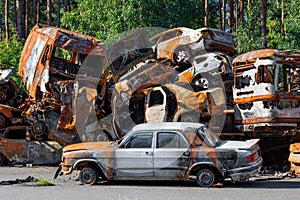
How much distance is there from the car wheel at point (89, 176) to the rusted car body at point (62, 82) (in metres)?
3.61

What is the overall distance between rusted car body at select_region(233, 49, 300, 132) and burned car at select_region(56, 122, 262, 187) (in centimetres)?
158

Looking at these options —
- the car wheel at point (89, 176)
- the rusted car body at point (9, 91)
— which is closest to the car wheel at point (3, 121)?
the rusted car body at point (9, 91)

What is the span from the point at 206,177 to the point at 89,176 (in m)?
2.71

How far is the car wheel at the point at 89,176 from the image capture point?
11531mm

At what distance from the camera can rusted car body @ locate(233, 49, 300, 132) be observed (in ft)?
41.5

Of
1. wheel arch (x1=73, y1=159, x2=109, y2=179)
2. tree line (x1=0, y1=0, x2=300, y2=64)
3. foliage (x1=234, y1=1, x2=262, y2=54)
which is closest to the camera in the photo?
wheel arch (x1=73, y1=159, x2=109, y2=179)

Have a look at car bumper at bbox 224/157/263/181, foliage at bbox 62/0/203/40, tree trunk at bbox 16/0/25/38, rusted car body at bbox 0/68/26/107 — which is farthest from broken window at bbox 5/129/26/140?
tree trunk at bbox 16/0/25/38

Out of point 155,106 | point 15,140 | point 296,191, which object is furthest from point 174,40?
point 296,191

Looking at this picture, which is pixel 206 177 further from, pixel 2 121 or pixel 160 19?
pixel 160 19

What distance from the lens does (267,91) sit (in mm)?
12688

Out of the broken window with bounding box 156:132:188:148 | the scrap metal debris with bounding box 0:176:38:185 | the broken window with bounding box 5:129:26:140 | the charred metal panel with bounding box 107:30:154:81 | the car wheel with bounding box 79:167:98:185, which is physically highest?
the charred metal panel with bounding box 107:30:154:81

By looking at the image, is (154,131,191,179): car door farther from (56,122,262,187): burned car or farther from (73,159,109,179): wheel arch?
(73,159,109,179): wheel arch

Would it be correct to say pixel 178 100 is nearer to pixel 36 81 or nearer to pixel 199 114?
pixel 199 114

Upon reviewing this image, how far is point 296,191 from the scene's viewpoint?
34.0 feet
